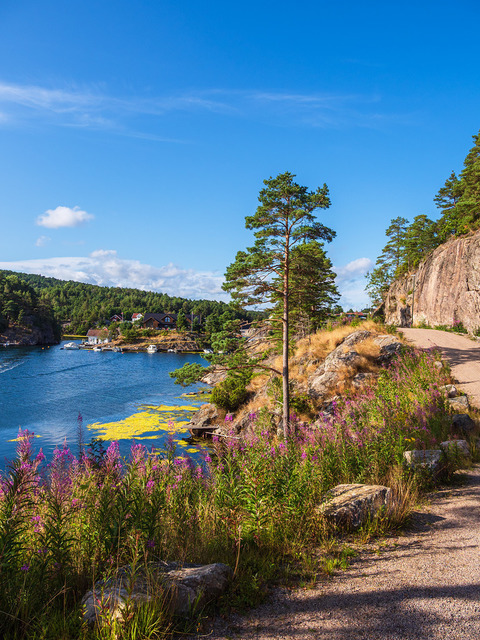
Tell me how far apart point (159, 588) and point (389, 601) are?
2.16 m

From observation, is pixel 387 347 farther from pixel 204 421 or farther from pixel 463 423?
pixel 204 421

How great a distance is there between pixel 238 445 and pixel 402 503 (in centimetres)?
249

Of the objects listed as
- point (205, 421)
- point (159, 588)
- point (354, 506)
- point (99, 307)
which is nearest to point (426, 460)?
point (354, 506)

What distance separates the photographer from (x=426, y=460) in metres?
6.51

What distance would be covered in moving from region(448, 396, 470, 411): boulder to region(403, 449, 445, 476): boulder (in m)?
3.89

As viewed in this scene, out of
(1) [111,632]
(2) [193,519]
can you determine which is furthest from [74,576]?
(2) [193,519]

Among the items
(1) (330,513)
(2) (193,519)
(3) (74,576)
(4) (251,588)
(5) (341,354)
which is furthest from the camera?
(5) (341,354)

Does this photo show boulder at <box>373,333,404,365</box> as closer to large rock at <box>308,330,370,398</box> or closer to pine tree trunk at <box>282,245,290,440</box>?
large rock at <box>308,330,370,398</box>

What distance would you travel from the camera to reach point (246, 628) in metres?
3.16

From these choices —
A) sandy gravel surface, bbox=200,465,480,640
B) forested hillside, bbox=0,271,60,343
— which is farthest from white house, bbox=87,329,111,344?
sandy gravel surface, bbox=200,465,480,640

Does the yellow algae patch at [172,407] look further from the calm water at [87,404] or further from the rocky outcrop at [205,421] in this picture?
the rocky outcrop at [205,421]

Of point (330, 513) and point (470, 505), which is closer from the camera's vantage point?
point (330, 513)

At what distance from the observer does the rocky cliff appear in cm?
2395

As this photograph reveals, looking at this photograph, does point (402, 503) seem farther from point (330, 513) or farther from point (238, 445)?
point (238, 445)
